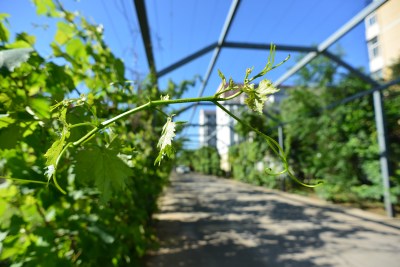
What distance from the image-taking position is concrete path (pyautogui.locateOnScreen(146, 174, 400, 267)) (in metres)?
3.32

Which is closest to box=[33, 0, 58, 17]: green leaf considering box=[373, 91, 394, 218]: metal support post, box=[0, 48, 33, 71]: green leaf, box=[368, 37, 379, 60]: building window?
box=[0, 48, 33, 71]: green leaf

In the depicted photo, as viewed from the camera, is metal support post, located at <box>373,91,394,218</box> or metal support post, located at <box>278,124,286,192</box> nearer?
metal support post, located at <box>373,91,394,218</box>

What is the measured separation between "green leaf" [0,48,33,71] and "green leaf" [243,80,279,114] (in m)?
0.56

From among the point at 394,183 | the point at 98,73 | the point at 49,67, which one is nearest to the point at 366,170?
the point at 394,183

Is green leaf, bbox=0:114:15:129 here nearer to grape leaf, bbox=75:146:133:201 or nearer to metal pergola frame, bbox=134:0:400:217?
grape leaf, bbox=75:146:133:201

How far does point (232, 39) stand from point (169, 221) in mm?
3433

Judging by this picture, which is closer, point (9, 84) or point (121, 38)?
point (9, 84)

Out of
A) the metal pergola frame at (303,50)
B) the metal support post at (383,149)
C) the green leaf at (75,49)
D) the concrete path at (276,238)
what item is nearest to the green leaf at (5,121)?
the green leaf at (75,49)

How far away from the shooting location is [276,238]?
4285 mm

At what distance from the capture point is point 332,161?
8055 millimetres

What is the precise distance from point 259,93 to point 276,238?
436 cm

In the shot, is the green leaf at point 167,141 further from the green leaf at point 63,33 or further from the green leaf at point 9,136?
the green leaf at point 63,33

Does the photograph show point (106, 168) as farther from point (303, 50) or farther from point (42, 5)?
point (303, 50)

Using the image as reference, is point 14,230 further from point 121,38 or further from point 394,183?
point 394,183
